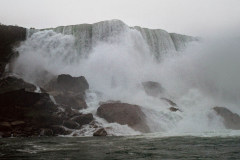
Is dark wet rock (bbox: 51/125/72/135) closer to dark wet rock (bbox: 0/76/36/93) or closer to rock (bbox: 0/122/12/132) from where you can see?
rock (bbox: 0/122/12/132)

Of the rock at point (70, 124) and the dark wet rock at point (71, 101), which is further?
the dark wet rock at point (71, 101)

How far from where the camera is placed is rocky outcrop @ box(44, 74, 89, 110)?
1238 inches

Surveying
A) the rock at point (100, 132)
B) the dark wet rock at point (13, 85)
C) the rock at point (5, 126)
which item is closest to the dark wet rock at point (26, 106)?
the rock at point (5, 126)

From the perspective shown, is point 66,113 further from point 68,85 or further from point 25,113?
point 68,85

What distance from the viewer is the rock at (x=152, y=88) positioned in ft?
134

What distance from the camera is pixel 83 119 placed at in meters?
26.8

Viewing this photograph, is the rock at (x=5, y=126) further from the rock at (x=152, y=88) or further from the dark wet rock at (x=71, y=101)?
the rock at (x=152, y=88)

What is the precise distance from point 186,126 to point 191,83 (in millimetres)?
20217

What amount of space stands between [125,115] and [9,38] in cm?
2459

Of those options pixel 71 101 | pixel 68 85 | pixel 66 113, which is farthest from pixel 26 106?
pixel 68 85

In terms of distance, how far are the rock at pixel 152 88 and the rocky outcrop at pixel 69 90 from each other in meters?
8.70

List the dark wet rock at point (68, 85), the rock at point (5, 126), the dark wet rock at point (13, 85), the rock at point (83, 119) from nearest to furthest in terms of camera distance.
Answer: the rock at point (5, 126) < the rock at point (83, 119) < the dark wet rock at point (13, 85) < the dark wet rock at point (68, 85)

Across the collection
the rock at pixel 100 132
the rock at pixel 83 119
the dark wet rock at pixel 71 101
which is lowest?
the rock at pixel 100 132

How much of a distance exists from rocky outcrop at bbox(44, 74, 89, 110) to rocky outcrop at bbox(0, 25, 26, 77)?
9.39 metres
